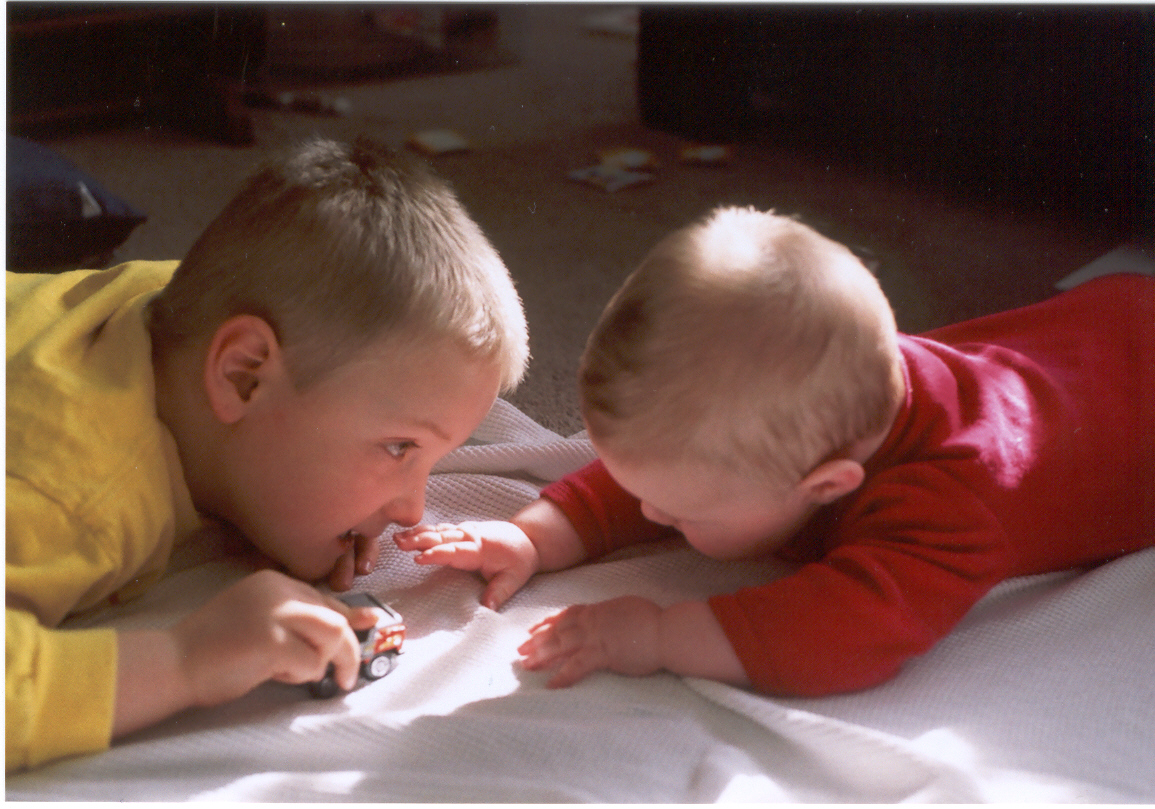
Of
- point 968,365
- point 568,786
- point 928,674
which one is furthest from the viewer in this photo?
point 968,365

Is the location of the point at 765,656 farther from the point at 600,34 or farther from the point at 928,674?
the point at 600,34

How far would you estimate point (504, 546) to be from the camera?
2.36 feet

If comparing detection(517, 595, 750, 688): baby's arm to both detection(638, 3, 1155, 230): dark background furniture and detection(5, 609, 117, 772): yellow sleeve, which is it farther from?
detection(638, 3, 1155, 230): dark background furniture

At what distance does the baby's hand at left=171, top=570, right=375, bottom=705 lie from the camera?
55 centimetres

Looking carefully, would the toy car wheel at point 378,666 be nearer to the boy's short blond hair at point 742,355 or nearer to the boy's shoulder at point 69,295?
the boy's short blond hair at point 742,355

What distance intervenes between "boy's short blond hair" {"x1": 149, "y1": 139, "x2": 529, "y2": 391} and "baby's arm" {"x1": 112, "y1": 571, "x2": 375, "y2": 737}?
15 cm

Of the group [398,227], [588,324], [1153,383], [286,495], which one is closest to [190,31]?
[398,227]

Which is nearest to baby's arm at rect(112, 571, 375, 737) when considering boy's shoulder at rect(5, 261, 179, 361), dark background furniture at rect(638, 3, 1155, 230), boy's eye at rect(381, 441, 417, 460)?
boy's eye at rect(381, 441, 417, 460)

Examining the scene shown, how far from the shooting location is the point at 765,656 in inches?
23.5

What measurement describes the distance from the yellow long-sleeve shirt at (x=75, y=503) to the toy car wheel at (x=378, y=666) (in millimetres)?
144

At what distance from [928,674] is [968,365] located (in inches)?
9.1

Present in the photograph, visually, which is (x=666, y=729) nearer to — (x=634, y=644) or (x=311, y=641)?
(x=634, y=644)

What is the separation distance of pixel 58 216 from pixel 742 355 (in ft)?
2.34

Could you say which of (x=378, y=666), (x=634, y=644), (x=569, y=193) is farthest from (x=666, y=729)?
(x=569, y=193)
